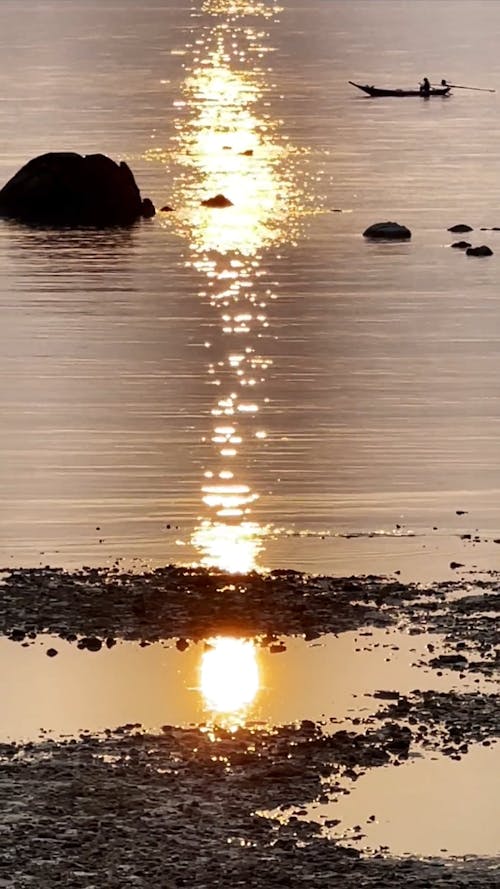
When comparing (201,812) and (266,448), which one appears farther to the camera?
(266,448)

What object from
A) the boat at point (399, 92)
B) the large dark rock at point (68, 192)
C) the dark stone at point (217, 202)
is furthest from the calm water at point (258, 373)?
the boat at point (399, 92)

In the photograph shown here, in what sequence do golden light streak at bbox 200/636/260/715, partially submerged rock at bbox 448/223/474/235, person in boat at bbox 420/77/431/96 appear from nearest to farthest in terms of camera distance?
golden light streak at bbox 200/636/260/715
partially submerged rock at bbox 448/223/474/235
person in boat at bbox 420/77/431/96

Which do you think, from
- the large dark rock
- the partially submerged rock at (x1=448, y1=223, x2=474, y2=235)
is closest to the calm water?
the partially submerged rock at (x1=448, y1=223, x2=474, y2=235)

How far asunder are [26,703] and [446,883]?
603 cm

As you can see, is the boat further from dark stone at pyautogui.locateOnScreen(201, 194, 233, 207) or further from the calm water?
dark stone at pyautogui.locateOnScreen(201, 194, 233, 207)

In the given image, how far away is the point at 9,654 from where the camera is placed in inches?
949

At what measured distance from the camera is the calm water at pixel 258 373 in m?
30.9

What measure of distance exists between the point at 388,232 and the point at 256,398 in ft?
89.8

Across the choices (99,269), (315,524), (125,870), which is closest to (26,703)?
(125,870)

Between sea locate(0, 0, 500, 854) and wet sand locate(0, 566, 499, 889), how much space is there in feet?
1.82

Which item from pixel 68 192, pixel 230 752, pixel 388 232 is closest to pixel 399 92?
pixel 68 192

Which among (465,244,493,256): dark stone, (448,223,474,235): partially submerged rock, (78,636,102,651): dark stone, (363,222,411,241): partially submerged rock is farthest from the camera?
(448,223,474,235): partially submerged rock

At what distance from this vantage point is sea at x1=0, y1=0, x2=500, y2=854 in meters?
28.1

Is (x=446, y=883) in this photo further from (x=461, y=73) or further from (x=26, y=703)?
(x=461, y=73)
